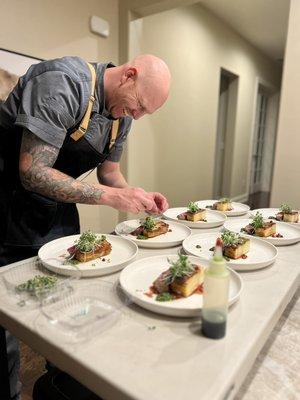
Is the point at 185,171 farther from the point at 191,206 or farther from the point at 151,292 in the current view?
the point at 151,292

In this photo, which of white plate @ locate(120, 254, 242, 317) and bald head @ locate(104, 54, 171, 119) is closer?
white plate @ locate(120, 254, 242, 317)

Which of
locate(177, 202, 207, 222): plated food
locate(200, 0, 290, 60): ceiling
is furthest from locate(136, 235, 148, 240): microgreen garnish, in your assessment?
locate(200, 0, 290, 60): ceiling

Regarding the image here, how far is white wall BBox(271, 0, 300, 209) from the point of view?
2.31 meters

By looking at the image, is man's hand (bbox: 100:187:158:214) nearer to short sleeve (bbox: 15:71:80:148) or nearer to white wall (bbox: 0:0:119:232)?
short sleeve (bbox: 15:71:80:148)

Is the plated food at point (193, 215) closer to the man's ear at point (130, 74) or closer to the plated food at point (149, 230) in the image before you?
the plated food at point (149, 230)

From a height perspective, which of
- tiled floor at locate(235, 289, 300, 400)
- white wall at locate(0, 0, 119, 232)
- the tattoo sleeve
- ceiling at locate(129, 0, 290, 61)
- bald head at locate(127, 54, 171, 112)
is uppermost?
ceiling at locate(129, 0, 290, 61)

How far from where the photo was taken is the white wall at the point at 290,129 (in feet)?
7.57

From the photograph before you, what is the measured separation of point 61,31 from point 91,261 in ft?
7.03

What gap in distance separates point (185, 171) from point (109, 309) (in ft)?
11.7

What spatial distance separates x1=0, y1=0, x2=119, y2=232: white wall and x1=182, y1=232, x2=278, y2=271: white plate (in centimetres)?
179

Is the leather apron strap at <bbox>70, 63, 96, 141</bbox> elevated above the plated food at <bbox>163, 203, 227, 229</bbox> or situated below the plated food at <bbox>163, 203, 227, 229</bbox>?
above

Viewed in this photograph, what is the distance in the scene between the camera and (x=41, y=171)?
1.08 m

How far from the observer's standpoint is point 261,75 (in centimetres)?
595

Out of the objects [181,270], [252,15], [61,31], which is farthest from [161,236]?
[252,15]
